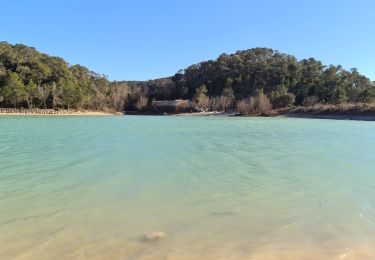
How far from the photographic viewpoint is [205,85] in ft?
403

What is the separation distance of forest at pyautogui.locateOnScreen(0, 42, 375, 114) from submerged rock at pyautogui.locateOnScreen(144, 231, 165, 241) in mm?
73183

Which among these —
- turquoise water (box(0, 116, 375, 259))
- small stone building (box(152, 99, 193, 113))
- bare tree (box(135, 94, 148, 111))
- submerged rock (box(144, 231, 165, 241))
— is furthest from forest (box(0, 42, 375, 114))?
submerged rock (box(144, 231, 165, 241))

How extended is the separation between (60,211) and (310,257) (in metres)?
4.03

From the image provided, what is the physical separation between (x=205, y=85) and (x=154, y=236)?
118938 mm

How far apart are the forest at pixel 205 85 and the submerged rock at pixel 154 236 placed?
240 feet

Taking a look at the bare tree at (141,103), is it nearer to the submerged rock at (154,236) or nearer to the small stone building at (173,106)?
the small stone building at (173,106)

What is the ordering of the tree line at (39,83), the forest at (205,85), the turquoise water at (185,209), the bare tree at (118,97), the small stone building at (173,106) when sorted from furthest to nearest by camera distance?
the small stone building at (173,106), the bare tree at (118,97), the forest at (205,85), the tree line at (39,83), the turquoise water at (185,209)

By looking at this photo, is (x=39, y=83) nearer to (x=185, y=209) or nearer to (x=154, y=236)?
(x=185, y=209)

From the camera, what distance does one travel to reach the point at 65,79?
90.2 metres

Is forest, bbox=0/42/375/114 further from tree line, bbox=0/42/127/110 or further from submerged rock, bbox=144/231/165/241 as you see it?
submerged rock, bbox=144/231/165/241

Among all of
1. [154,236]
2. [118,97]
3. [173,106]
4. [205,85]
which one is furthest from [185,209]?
[205,85]

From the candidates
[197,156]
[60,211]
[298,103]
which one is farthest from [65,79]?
[60,211]

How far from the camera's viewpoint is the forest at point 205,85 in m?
80.1

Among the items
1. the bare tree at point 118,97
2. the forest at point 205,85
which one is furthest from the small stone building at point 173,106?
the bare tree at point 118,97
